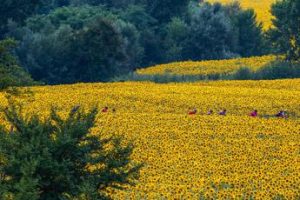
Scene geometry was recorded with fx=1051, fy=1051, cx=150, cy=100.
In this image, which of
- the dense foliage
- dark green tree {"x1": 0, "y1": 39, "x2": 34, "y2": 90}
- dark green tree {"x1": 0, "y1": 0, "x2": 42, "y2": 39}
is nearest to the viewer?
dark green tree {"x1": 0, "y1": 39, "x2": 34, "y2": 90}

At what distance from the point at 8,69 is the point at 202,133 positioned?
900cm

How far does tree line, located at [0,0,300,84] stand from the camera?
6153cm

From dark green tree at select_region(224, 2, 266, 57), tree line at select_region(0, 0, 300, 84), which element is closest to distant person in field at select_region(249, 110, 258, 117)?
tree line at select_region(0, 0, 300, 84)

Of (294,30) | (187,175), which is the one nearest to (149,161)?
(187,175)

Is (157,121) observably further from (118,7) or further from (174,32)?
(118,7)

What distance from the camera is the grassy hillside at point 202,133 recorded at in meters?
22.2

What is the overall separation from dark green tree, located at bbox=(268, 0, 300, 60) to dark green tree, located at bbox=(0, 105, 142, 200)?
49.1m

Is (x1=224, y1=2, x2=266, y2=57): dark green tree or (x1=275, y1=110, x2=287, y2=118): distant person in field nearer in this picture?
(x1=275, y1=110, x2=287, y2=118): distant person in field

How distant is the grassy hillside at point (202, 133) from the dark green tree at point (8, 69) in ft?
10.3

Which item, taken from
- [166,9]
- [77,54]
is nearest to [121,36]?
[77,54]

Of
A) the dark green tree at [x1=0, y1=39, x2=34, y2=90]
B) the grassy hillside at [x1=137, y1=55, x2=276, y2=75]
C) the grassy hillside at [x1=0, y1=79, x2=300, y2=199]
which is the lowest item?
the grassy hillside at [x1=0, y1=79, x2=300, y2=199]

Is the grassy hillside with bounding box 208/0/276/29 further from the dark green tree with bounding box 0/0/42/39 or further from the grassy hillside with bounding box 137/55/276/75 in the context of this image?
the grassy hillside with bounding box 137/55/276/75

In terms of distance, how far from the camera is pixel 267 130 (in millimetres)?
30656

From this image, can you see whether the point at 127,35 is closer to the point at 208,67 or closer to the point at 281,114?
the point at 208,67
